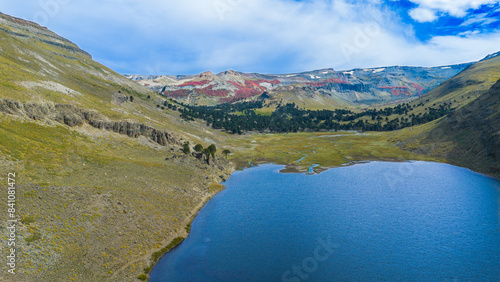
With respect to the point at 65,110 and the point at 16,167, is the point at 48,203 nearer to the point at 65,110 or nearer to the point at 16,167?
the point at 16,167

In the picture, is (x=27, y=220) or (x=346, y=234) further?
(x=346, y=234)

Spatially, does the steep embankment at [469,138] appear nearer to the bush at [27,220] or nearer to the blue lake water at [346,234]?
the blue lake water at [346,234]

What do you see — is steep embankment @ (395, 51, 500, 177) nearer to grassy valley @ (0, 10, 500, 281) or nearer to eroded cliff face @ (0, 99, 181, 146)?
grassy valley @ (0, 10, 500, 281)

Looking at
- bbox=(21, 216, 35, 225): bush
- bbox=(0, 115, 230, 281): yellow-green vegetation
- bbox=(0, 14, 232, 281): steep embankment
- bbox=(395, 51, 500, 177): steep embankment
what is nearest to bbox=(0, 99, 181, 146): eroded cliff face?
bbox=(0, 14, 232, 281): steep embankment

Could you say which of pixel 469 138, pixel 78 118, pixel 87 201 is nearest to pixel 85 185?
pixel 87 201

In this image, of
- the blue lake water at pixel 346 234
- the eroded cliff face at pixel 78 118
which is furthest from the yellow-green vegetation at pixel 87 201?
the blue lake water at pixel 346 234

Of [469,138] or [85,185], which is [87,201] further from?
[469,138]
